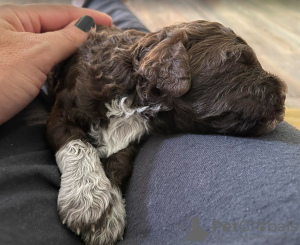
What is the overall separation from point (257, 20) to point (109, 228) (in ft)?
16.4

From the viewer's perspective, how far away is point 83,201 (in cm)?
162

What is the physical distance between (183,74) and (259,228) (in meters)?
0.92

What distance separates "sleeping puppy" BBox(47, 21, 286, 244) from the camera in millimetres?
1705

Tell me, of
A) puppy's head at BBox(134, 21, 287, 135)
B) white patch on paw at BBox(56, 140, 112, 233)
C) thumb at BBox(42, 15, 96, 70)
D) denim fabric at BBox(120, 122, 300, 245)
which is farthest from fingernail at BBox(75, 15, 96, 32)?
denim fabric at BBox(120, 122, 300, 245)

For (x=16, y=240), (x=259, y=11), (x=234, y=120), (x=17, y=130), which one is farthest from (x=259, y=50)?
(x=16, y=240)

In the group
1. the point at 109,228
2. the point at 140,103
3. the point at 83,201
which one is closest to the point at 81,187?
the point at 83,201

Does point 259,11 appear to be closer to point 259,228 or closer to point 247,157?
point 247,157

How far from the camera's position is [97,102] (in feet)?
6.56

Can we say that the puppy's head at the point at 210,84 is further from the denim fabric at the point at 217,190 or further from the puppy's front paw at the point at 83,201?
the puppy's front paw at the point at 83,201

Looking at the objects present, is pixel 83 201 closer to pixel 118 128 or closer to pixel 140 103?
pixel 118 128

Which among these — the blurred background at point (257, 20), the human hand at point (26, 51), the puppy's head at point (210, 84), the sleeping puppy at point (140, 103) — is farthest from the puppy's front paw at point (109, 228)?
the blurred background at point (257, 20)

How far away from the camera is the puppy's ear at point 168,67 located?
69.0 inches

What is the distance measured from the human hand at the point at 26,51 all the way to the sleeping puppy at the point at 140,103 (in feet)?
0.61

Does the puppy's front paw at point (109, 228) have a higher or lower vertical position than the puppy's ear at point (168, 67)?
lower
